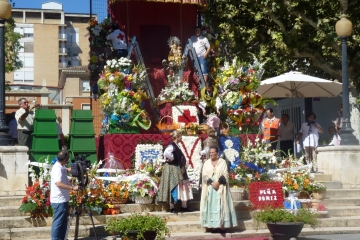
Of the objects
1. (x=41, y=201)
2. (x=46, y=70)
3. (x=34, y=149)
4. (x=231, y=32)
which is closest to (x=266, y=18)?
(x=231, y=32)

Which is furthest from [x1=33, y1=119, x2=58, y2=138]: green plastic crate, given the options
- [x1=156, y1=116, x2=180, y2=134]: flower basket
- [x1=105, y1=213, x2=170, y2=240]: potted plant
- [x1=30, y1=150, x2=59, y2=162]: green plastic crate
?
[x1=105, y1=213, x2=170, y2=240]: potted plant

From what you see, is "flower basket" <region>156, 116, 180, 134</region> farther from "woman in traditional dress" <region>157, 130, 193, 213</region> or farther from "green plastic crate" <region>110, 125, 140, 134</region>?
"woman in traditional dress" <region>157, 130, 193, 213</region>

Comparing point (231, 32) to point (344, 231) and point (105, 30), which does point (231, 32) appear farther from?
point (344, 231)

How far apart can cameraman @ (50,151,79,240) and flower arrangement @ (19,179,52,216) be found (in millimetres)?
1479

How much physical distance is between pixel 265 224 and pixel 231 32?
13.8 metres

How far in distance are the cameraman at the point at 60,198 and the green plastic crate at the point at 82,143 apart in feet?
16.5

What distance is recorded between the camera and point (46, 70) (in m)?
87.4

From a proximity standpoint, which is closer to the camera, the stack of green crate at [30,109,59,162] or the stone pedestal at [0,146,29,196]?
the stone pedestal at [0,146,29,196]

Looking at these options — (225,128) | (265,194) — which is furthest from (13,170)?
(225,128)

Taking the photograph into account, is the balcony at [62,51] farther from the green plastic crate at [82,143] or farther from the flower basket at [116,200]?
the flower basket at [116,200]

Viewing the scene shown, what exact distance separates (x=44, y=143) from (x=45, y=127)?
1.55 ft

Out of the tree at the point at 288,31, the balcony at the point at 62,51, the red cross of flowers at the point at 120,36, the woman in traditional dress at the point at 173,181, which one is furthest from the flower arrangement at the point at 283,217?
the balcony at the point at 62,51

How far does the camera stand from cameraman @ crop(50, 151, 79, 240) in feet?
39.9

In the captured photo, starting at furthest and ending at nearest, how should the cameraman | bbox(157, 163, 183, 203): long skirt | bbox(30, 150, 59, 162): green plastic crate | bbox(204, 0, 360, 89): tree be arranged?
bbox(204, 0, 360, 89): tree
bbox(30, 150, 59, 162): green plastic crate
bbox(157, 163, 183, 203): long skirt
the cameraman
